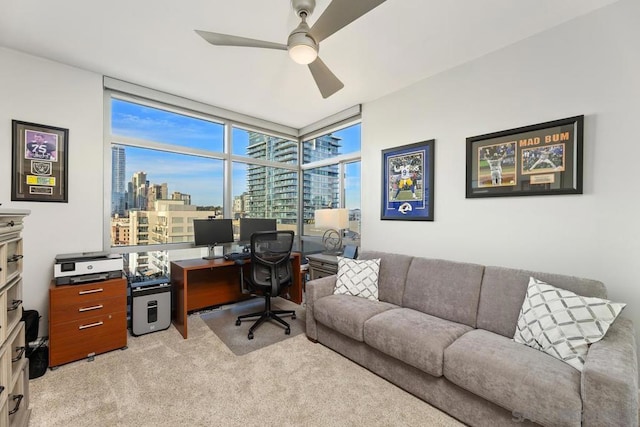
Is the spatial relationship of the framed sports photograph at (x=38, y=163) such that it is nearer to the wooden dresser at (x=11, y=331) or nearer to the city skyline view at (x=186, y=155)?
the city skyline view at (x=186, y=155)

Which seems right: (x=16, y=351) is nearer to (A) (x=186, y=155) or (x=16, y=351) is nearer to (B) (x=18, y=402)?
(B) (x=18, y=402)

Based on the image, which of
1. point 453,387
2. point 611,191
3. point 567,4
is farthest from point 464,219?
point 567,4

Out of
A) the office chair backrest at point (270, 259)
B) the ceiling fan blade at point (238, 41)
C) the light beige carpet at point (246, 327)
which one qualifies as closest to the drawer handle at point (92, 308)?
the light beige carpet at point (246, 327)

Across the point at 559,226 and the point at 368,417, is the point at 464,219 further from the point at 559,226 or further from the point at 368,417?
the point at 368,417

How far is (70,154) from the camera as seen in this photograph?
2.78 meters

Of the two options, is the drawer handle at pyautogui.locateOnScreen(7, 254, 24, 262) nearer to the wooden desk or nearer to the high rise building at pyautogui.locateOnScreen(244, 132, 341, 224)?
the wooden desk

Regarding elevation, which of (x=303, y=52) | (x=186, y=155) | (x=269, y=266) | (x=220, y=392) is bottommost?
(x=220, y=392)

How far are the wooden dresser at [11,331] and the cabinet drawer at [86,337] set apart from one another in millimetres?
614

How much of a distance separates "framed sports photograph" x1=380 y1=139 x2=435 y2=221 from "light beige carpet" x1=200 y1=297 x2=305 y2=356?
1702mm

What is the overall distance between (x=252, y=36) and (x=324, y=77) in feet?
2.29

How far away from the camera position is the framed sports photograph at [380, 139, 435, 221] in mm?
3027

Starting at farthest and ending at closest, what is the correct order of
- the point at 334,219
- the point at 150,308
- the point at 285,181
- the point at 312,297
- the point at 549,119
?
the point at 285,181 → the point at 334,219 → the point at 150,308 → the point at 312,297 → the point at 549,119

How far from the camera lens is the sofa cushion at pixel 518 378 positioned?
4.35 feet

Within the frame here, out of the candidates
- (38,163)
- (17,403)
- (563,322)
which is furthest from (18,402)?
(563,322)
